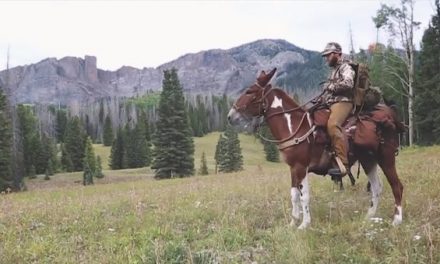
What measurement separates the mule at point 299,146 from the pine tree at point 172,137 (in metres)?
44.9

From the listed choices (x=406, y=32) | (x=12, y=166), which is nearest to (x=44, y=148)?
(x=12, y=166)

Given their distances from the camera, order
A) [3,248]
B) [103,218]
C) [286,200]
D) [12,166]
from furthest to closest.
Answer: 1. [12,166]
2. [286,200]
3. [103,218]
4. [3,248]

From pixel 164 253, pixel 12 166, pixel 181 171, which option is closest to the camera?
pixel 164 253

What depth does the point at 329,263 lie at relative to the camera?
6113mm

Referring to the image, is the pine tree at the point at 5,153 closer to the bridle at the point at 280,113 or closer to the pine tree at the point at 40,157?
the pine tree at the point at 40,157

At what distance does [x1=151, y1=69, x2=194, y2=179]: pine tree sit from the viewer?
54344 millimetres

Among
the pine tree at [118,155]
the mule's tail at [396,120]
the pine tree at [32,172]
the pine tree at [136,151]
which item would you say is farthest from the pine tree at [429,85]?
the pine tree at [118,155]

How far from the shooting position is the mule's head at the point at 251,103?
9312mm

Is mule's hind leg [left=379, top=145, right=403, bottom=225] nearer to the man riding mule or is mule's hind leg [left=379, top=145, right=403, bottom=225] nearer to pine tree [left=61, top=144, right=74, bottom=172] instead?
the man riding mule

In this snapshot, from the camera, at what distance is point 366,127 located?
8.70 metres

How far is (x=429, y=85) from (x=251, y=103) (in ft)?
132

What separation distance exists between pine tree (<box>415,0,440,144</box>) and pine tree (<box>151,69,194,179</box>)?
25.3 meters

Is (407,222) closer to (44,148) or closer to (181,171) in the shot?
(181,171)

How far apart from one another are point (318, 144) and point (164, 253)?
3.82m
